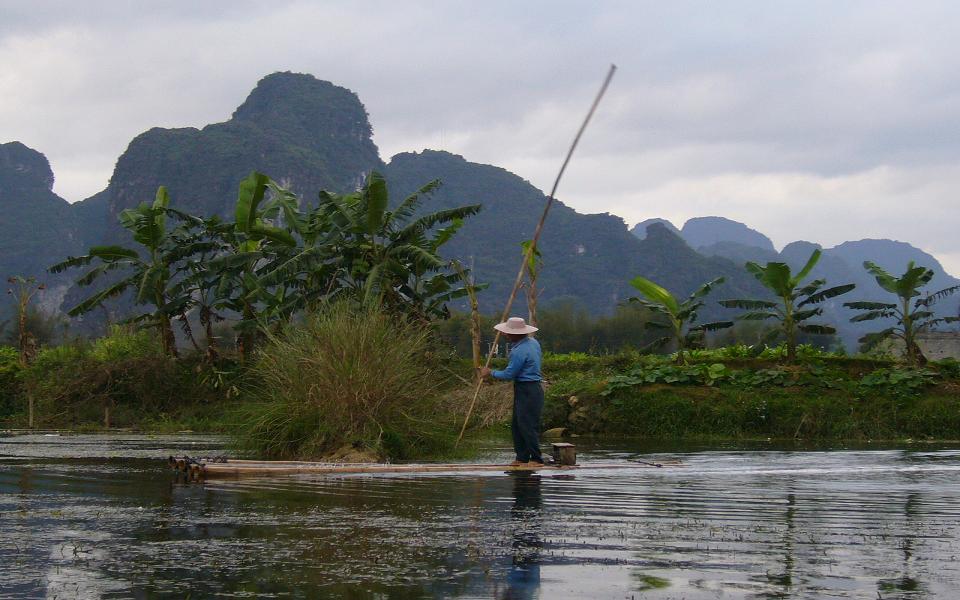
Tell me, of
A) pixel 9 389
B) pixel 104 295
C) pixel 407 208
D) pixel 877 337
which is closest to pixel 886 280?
pixel 877 337

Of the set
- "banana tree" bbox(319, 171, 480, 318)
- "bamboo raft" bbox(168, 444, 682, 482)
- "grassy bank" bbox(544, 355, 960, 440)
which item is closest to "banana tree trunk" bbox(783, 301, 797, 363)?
"grassy bank" bbox(544, 355, 960, 440)

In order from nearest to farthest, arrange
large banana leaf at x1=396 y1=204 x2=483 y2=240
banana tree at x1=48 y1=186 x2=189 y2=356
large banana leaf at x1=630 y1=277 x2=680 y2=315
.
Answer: large banana leaf at x1=396 y1=204 x2=483 y2=240 → banana tree at x1=48 y1=186 x2=189 y2=356 → large banana leaf at x1=630 y1=277 x2=680 y2=315

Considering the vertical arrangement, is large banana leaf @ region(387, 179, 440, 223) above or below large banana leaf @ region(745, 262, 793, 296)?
above

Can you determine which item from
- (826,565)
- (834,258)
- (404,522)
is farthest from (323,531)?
(834,258)

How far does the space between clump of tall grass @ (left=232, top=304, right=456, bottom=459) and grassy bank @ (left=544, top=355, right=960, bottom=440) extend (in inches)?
374

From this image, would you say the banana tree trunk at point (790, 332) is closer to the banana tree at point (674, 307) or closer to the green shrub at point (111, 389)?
the banana tree at point (674, 307)

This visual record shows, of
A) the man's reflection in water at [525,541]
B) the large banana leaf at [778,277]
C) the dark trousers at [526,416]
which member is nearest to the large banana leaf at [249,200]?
the large banana leaf at [778,277]

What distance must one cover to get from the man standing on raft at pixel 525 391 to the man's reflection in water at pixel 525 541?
1258 mm

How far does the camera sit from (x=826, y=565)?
525 cm

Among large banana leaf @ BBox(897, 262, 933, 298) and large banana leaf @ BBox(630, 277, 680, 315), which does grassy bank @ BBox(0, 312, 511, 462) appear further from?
large banana leaf @ BBox(897, 262, 933, 298)

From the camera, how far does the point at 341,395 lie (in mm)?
11648

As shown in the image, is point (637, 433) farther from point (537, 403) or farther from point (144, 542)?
point (144, 542)

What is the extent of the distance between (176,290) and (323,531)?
62.5 ft

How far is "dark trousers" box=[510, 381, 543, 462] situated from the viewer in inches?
444
